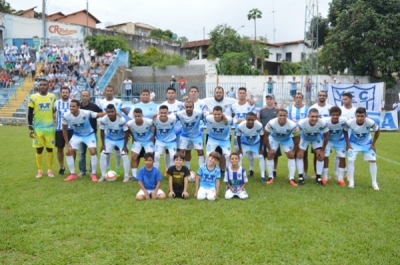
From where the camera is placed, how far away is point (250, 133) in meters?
8.91

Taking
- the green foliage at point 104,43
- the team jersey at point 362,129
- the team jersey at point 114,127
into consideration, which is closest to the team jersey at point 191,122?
the team jersey at point 114,127

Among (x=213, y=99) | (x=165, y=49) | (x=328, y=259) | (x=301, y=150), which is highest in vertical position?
(x=165, y=49)

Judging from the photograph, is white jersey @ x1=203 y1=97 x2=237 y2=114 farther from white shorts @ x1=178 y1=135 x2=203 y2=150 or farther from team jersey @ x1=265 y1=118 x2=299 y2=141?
team jersey @ x1=265 y1=118 x2=299 y2=141

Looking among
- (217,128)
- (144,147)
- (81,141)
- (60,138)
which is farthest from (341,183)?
(60,138)

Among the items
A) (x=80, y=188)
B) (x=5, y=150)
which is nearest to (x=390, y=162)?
(x=80, y=188)

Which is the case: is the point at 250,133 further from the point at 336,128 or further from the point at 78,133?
the point at 78,133

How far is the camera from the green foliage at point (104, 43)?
1389 inches

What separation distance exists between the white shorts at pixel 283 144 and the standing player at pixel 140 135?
2777mm

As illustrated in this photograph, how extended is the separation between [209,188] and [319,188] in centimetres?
258

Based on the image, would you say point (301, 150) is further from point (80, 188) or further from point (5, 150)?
point (5, 150)

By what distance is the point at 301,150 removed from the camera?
29.6 ft

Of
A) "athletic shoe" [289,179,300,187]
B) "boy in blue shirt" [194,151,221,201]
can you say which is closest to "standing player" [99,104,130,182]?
"boy in blue shirt" [194,151,221,201]

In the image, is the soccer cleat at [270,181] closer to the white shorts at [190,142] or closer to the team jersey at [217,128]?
the team jersey at [217,128]

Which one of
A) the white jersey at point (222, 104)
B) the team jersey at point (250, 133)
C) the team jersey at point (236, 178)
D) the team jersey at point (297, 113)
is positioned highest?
the white jersey at point (222, 104)
